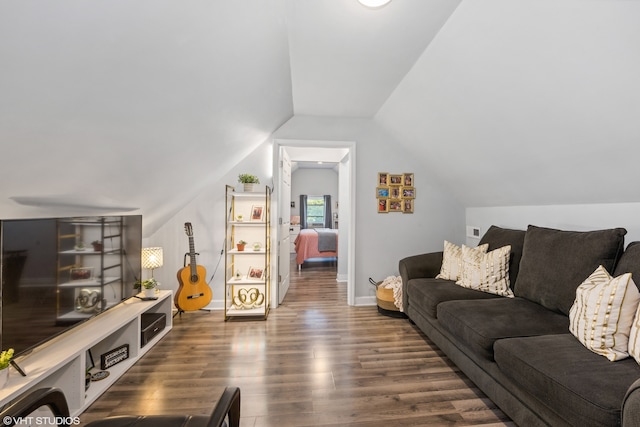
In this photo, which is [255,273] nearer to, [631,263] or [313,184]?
[631,263]

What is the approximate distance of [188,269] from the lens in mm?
2889

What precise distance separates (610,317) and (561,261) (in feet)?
2.05

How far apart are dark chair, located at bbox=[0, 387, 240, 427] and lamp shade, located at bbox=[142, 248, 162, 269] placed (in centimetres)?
196

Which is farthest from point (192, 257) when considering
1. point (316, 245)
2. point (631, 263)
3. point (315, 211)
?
point (315, 211)

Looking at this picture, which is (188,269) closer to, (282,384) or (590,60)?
(282,384)

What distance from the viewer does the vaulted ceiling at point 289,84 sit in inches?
36.0

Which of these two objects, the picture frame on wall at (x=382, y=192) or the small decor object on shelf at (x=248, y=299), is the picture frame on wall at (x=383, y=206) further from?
the small decor object on shelf at (x=248, y=299)

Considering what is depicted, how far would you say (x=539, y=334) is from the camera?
5.12 ft

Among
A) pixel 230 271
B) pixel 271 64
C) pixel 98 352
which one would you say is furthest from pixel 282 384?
pixel 271 64

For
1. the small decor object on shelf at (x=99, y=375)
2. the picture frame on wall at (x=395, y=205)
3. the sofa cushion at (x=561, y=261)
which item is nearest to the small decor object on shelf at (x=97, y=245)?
the small decor object on shelf at (x=99, y=375)

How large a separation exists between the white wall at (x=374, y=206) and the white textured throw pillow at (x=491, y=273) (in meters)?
1.04

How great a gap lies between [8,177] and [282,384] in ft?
6.08

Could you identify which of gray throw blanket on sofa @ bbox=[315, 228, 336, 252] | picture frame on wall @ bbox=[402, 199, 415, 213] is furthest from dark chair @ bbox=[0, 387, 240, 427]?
gray throw blanket on sofa @ bbox=[315, 228, 336, 252]

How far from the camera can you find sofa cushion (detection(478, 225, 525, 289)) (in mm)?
2318
